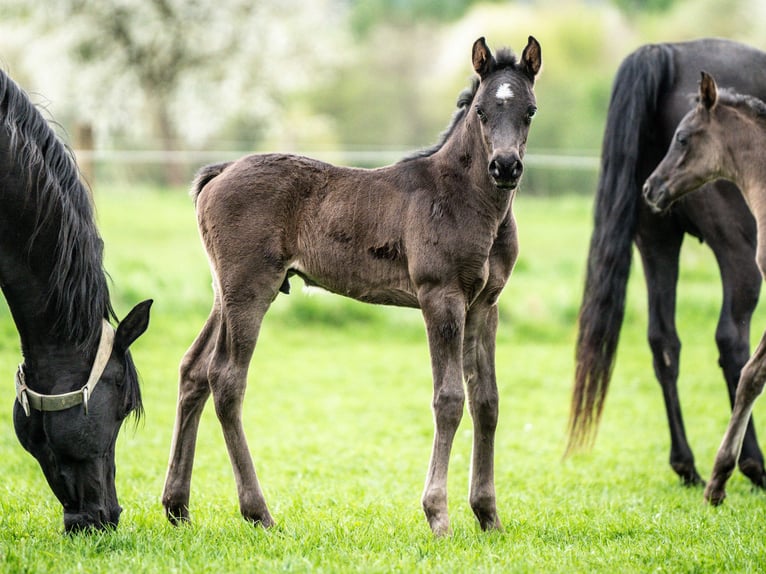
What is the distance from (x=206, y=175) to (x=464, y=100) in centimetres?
147

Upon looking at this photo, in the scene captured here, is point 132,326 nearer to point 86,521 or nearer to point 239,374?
point 239,374

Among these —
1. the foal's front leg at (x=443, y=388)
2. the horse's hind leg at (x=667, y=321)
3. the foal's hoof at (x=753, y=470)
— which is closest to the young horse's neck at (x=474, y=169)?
the foal's front leg at (x=443, y=388)

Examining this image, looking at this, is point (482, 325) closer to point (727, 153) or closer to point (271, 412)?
point (727, 153)

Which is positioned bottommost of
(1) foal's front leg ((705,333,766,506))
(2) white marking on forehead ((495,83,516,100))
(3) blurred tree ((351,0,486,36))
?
(3) blurred tree ((351,0,486,36))

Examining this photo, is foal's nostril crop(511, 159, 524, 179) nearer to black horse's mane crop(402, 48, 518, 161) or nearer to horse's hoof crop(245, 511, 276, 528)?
black horse's mane crop(402, 48, 518, 161)

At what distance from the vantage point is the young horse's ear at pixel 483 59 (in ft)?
15.6

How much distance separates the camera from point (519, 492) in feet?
21.7

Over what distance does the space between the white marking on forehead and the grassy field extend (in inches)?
84.8

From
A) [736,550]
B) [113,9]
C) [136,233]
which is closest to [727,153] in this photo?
[736,550]

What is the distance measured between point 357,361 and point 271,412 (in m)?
2.47

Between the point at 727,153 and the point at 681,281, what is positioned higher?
the point at 727,153

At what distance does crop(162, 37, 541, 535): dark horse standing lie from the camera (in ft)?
15.7

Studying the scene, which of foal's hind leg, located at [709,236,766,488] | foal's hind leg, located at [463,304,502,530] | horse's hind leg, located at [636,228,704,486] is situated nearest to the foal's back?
foal's hind leg, located at [463,304,502,530]

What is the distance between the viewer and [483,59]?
15.8ft
